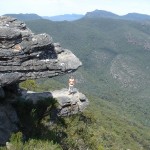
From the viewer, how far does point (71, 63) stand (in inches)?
902

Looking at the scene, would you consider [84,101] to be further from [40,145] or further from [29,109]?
[40,145]

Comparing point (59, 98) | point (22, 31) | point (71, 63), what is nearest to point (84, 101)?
point (59, 98)

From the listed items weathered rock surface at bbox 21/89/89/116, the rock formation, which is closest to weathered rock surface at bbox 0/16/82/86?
the rock formation

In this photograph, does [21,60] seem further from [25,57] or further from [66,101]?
[66,101]

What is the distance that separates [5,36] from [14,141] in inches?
214

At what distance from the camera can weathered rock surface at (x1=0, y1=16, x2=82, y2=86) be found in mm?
19897

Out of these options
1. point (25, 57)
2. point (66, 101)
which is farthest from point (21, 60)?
point (66, 101)

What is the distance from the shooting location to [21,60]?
20.5 m

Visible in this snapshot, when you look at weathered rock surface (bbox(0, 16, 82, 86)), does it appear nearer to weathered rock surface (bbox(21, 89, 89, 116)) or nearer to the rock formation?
the rock formation

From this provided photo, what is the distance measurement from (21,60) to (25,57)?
0.95 ft

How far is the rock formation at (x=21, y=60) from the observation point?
1994 cm

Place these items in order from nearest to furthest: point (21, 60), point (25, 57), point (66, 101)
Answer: point (21, 60) < point (25, 57) < point (66, 101)

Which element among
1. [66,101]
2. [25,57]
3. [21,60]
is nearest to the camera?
[21,60]

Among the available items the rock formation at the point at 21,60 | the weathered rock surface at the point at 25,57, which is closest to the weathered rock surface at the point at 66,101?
the rock formation at the point at 21,60
